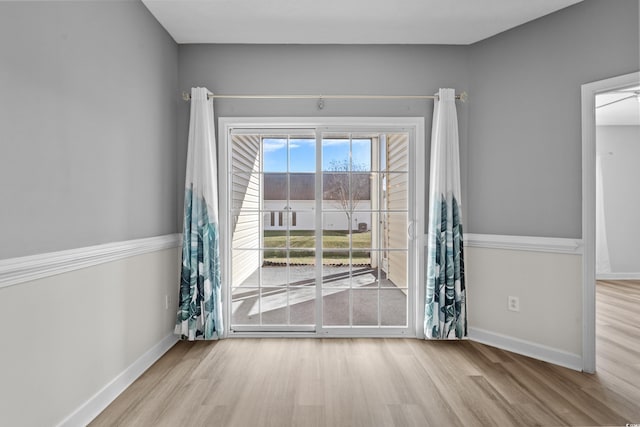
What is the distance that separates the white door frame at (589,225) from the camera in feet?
8.52

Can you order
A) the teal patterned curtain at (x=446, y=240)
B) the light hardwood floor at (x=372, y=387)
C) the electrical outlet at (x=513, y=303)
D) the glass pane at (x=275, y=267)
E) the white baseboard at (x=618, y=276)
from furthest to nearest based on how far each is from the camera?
the white baseboard at (x=618, y=276) < the glass pane at (x=275, y=267) < the teal patterned curtain at (x=446, y=240) < the electrical outlet at (x=513, y=303) < the light hardwood floor at (x=372, y=387)

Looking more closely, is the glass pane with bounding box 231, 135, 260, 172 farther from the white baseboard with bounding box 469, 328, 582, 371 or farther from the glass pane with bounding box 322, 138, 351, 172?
the white baseboard with bounding box 469, 328, 582, 371

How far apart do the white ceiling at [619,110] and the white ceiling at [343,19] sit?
2.31m

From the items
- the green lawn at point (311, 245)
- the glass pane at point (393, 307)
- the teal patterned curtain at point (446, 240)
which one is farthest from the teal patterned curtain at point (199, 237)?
the teal patterned curtain at point (446, 240)

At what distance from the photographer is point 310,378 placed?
2.47 metres

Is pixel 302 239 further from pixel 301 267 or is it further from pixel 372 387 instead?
pixel 372 387

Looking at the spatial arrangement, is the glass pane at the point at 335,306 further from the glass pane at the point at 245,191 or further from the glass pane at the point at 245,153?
the glass pane at the point at 245,153

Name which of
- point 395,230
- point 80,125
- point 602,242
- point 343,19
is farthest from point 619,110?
point 80,125

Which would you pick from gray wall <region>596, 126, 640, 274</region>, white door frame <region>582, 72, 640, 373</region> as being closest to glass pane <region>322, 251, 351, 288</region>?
white door frame <region>582, 72, 640, 373</region>

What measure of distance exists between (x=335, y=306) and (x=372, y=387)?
→ 1.04 metres

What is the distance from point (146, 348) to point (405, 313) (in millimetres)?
2240

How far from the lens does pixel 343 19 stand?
279 centimetres

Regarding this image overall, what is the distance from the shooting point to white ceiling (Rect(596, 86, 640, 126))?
14.5 ft

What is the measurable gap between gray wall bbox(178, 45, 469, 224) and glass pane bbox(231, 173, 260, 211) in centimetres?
49
